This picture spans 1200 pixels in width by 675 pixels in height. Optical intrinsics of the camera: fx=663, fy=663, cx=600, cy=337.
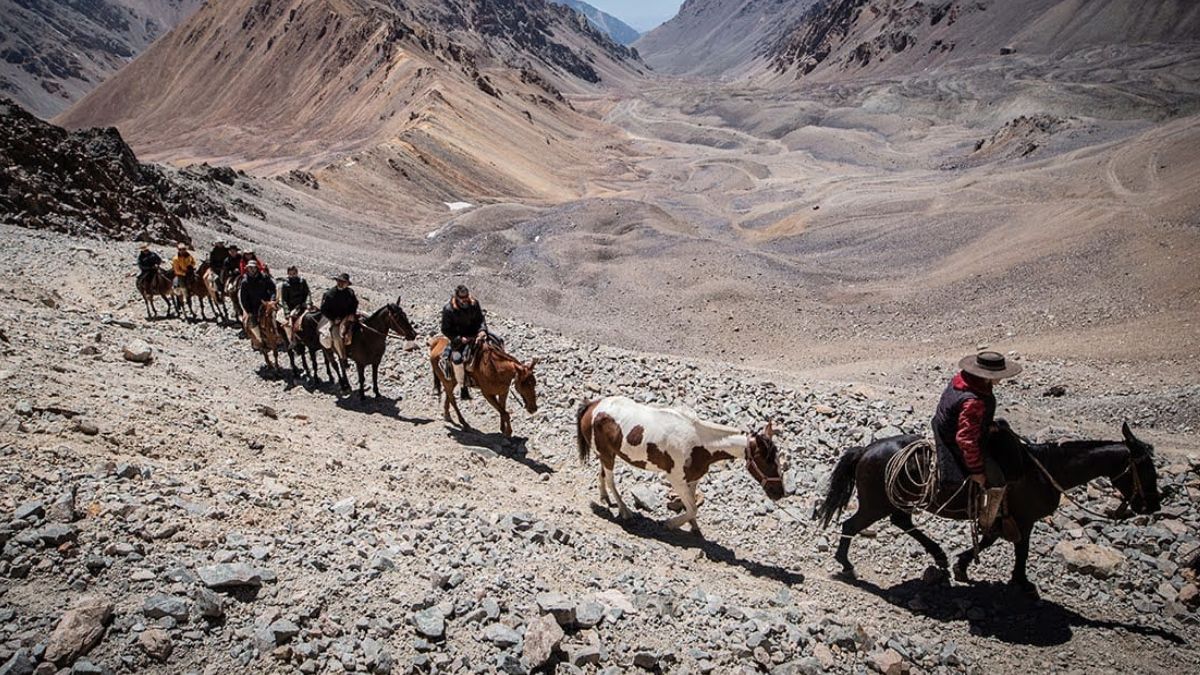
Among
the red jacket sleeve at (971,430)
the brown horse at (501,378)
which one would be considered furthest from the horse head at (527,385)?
the red jacket sleeve at (971,430)

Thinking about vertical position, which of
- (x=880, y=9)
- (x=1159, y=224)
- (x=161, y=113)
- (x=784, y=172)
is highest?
(x=880, y=9)

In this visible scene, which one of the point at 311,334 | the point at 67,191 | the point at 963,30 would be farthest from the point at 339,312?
the point at 963,30

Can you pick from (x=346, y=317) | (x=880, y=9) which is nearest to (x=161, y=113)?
(x=346, y=317)

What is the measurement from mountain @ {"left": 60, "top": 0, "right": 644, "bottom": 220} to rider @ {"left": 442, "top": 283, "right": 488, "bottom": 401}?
35956mm

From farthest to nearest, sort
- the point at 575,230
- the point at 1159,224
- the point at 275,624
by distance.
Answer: the point at 575,230, the point at 1159,224, the point at 275,624

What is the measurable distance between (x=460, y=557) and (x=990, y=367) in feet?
19.3

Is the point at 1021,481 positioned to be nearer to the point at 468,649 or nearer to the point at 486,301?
the point at 468,649

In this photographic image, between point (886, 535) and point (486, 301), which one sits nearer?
point (886, 535)

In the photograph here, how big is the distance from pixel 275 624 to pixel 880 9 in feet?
564

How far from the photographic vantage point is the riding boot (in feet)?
24.1

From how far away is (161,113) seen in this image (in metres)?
91.4

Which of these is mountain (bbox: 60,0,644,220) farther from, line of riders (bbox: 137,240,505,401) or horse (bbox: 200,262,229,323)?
line of riders (bbox: 137,240,505,401)

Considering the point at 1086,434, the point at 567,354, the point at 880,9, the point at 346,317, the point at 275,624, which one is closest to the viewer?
the point at 275,624

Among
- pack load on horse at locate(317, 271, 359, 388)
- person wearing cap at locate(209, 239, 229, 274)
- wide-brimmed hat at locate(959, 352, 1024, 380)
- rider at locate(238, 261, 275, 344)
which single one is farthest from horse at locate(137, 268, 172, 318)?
wide-brimmed hat at locate(959, 352, 1024, 380)
